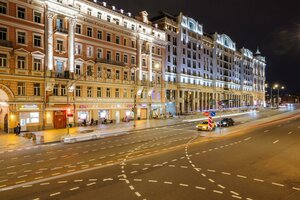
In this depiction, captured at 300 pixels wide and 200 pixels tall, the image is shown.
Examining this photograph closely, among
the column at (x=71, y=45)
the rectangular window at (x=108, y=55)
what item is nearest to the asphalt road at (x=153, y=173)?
the column at (x=71, y=45)


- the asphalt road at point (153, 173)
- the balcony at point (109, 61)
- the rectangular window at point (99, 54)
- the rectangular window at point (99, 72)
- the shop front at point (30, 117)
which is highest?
the rectangular window at point (99, 54)

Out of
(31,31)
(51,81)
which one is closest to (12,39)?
(31,31)

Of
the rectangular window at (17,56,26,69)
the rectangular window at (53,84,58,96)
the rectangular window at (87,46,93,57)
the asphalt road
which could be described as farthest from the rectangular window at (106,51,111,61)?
the asphalt road

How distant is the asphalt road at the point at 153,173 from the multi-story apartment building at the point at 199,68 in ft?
125

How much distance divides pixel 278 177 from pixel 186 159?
19.4 feet

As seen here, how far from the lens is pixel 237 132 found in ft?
106

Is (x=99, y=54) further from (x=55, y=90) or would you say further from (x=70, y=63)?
(x=55, y=90)

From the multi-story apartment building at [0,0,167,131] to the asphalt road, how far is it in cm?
1310

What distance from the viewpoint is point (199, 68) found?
78625 mm

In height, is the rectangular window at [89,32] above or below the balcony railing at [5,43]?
above

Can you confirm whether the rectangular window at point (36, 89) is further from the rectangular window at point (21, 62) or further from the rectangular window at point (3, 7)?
the rectangular window at point (3, 7)

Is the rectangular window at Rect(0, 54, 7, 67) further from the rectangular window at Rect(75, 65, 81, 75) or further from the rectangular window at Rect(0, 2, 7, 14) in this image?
the rectangular window at Rect(75, 65, 81, 75)

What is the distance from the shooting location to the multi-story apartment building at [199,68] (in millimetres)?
66562

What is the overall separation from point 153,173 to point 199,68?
69053 millimetres
